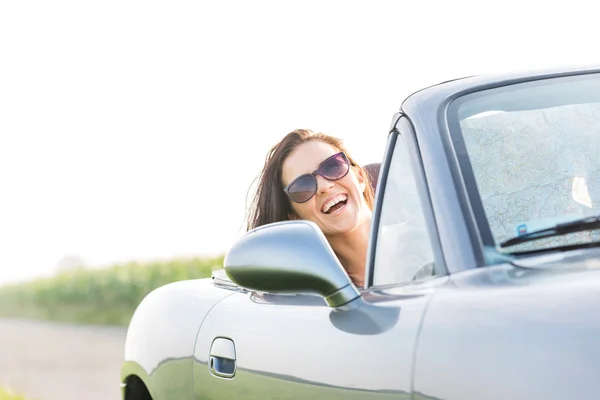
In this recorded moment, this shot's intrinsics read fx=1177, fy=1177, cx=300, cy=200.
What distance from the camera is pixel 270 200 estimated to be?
4.58m

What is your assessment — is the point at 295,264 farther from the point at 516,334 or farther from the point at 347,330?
the point at 516,334

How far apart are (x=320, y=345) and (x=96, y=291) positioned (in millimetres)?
25204

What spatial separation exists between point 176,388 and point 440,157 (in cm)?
139

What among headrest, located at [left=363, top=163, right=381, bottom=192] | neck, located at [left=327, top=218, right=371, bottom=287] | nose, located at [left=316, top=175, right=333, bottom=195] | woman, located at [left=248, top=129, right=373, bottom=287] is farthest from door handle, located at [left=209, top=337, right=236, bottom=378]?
headrest, located at [left=363, top=163, right=381, bottom=192]

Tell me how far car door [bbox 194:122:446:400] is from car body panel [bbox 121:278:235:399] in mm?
112

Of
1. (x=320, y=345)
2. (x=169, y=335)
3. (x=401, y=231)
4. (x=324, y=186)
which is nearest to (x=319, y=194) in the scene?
(x=324, y=186)

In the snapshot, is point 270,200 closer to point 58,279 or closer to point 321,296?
point 321,296

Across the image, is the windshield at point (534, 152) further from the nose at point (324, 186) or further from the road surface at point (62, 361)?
the road surface at point (62, 361)

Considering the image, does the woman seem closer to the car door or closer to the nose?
the nose

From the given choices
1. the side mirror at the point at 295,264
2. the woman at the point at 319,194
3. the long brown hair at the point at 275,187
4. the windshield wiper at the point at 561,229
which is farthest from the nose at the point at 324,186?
the windshield wiper at the point at 561,229

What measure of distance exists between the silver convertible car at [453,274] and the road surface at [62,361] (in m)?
8.29

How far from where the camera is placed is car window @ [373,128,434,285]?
2.82 meters

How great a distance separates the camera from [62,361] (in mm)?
14977

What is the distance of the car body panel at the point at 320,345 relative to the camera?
2.43 metres
